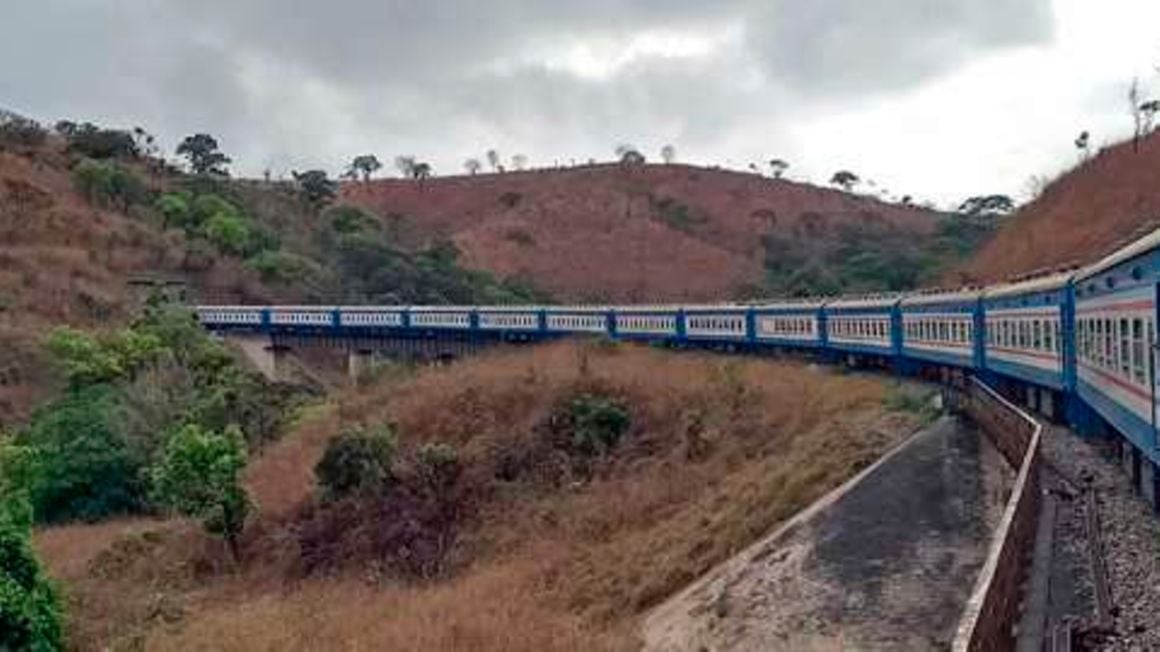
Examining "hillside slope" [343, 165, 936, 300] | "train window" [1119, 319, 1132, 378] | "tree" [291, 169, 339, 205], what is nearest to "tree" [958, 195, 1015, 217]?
"hillside slope" [343, 165, 936, 300]

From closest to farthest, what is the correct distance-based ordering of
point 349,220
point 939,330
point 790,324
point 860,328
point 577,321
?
point 939,330, point 860,328, point 790,324, point 577,321, point 349,220

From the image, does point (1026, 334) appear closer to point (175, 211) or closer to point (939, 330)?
point (939, 330)

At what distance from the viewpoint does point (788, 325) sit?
45.1 metres

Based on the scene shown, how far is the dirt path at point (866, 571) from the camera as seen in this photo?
16422 mm

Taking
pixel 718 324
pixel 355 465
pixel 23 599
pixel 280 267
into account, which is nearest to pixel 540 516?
pixel 355 465

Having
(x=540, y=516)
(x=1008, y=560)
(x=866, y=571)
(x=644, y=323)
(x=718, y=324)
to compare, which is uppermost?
(x=644, y=323)

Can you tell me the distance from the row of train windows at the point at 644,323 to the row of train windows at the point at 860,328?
1205 cm

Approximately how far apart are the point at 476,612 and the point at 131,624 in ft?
29.4

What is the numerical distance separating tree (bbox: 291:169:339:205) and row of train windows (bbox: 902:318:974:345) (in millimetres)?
81601

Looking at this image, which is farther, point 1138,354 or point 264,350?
point 264,350

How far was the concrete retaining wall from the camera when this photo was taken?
789cm

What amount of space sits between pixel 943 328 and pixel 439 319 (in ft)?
A: 115

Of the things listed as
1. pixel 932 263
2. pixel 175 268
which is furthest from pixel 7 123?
pixel 932 263

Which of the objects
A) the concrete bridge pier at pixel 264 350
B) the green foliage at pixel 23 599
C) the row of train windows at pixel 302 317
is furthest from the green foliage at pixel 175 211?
the green foliage at pixel 23 599
